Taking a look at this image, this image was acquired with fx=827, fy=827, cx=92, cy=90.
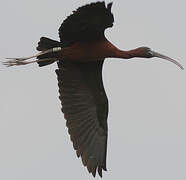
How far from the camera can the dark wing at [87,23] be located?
17.7 m

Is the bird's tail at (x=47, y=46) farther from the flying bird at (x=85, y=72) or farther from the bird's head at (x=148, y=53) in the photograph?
the bird's head at (x=148, y=53)

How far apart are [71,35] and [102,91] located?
2.40 meters

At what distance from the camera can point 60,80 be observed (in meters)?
20.2

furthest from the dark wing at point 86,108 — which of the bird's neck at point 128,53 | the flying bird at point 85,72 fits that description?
the bird's neck at point 128,53

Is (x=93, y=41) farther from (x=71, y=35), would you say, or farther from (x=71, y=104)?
(x=71, y=104)

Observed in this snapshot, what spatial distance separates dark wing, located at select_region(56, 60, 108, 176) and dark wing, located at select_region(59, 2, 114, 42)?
1.20m

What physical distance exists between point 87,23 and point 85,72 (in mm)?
2440

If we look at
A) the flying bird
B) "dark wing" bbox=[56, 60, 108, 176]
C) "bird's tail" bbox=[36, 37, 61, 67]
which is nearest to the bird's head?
the flying bird

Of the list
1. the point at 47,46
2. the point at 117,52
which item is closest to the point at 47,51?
the point at 47,46

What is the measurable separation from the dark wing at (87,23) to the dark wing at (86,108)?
3.94 feet

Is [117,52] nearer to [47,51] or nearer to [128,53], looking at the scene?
[128,53]

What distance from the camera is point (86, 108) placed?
20.8m

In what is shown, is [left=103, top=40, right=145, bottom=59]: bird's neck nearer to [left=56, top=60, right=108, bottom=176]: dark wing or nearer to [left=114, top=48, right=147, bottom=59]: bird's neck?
[left=114, top=48, right=147, bottom=59]: bird's neck

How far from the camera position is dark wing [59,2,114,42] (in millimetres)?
17688
